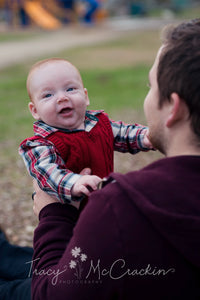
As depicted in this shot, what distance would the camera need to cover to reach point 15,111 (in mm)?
9844

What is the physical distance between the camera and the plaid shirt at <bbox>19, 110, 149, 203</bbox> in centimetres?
193

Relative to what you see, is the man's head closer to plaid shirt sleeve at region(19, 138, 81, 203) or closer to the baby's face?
plaid shirt sleeve at region(19, 138, 81, 203)

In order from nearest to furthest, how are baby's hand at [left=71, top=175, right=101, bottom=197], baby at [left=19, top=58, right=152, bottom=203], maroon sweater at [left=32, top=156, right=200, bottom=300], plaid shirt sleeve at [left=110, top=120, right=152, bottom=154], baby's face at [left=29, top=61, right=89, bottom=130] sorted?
maroon sweater at [left=32, top=156, right=200, bottom=300]
baby's hand at [left=71, top=175, right=101, bottom=197]
baby at [left=19, top=58, right=152, bottom=203]
baby's face at [left=29, top=61, right=89, bottom=130]
plaid shirt sleeve at [left=110, top=120, right=152, bottom=154]

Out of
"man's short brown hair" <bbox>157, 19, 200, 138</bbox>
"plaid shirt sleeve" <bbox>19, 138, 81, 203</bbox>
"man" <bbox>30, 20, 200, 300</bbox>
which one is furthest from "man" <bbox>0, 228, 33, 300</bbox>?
"man's short brown hair" <bbox>157, 19, 200, 138</bbox>

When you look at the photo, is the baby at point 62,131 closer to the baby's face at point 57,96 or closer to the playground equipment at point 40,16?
the baby's face at point 57,96

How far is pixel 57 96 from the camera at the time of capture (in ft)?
7.23

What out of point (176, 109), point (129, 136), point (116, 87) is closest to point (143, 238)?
point (176, 109)

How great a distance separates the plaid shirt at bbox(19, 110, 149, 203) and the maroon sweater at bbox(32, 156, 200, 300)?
526 millimetres

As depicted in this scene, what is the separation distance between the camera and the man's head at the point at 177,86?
53.1 inches

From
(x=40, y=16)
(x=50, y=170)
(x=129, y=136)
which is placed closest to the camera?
(x=50, y=170)

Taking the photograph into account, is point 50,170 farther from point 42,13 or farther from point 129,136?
point 42,13

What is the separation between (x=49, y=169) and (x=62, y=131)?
0.29 m

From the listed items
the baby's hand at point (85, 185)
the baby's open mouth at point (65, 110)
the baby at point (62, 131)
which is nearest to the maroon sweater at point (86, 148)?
the baby at point (62, 131)

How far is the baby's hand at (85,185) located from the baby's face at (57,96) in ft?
1.49
